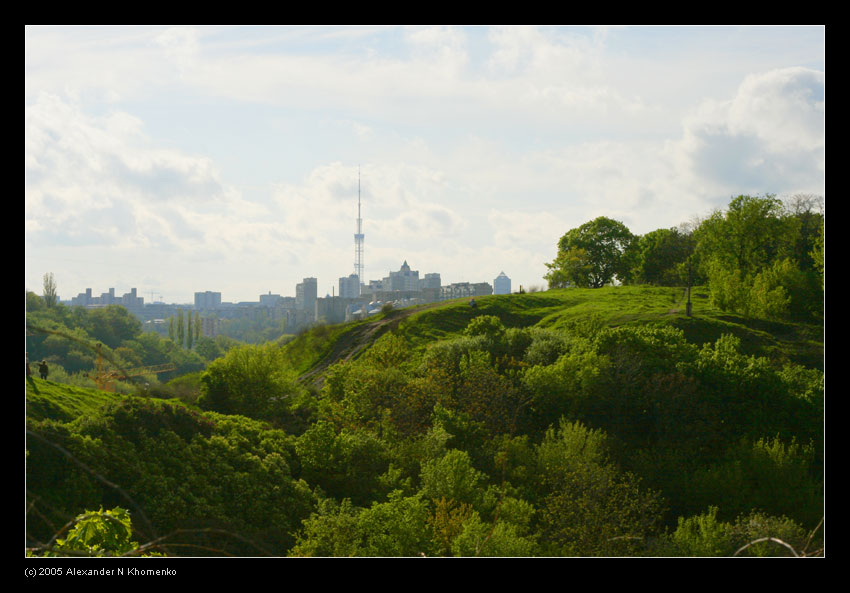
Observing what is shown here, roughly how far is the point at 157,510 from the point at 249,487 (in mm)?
2905

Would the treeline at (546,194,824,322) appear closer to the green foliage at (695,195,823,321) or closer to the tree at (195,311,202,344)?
the green foliage at (695,195,823,321)

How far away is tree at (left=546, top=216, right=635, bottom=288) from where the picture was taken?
191 ft

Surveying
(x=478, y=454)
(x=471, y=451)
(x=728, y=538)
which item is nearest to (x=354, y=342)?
(x=471, y=451)

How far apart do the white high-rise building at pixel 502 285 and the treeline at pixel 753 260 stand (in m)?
6.20

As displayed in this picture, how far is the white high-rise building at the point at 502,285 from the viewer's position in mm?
54938

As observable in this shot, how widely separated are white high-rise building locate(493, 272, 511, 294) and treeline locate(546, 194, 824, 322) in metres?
6.20

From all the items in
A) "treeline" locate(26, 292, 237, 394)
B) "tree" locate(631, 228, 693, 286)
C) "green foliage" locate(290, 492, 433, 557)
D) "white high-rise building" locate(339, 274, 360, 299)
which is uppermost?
"tree" locate(631, 228, 693, 286)

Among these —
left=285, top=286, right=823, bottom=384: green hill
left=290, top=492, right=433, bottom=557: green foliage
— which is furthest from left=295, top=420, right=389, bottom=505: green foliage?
left=285, top=286, right=823, bottom=384: green hill

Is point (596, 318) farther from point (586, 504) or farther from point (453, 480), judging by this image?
point (453, 480)

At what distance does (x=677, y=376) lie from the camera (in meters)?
27.9

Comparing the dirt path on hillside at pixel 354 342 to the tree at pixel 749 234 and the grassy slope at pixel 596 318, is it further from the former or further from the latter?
the tree at pixel 749 234
